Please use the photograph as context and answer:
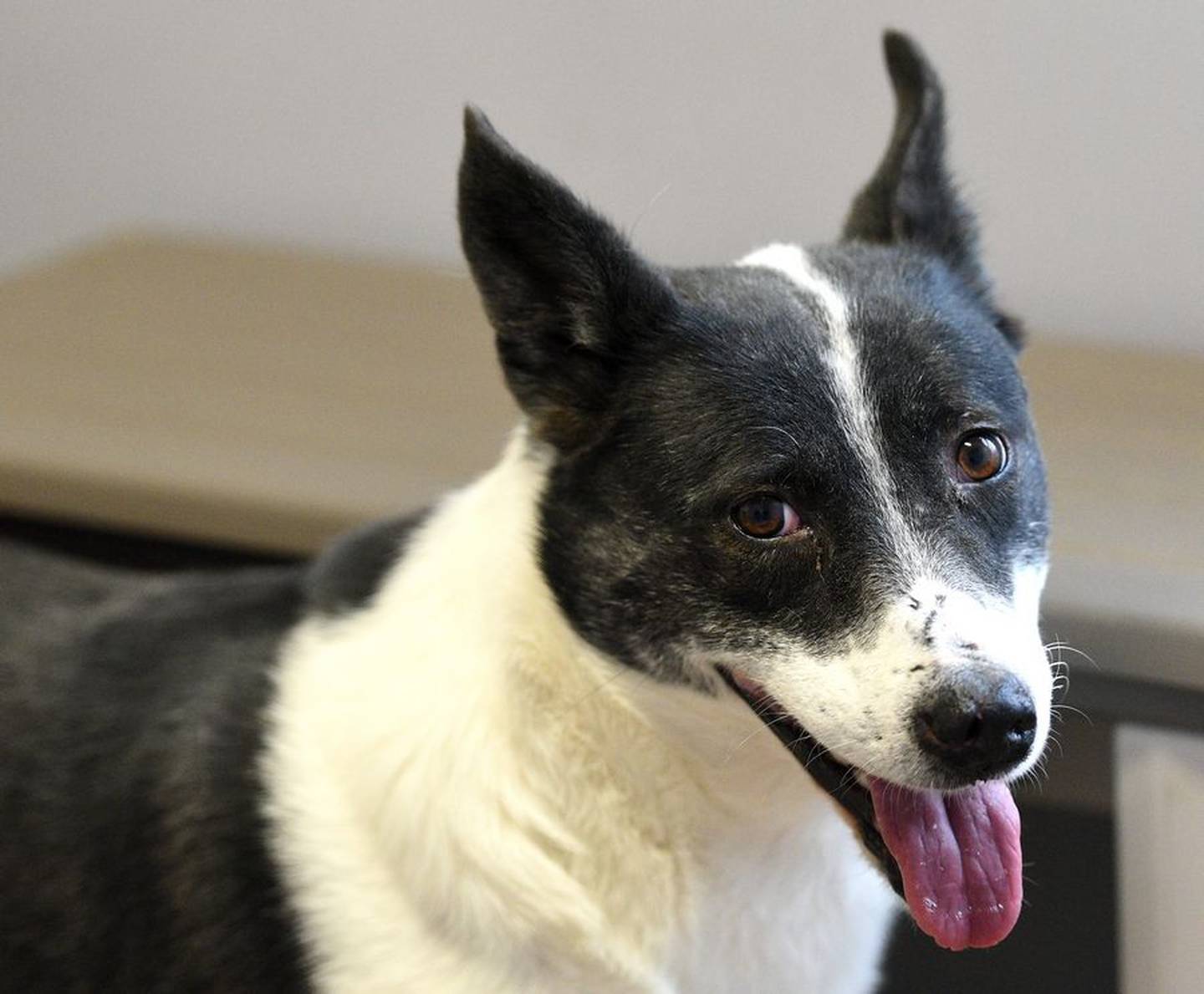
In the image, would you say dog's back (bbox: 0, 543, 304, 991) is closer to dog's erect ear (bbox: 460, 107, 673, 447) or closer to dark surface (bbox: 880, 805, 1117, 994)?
A: dog's erect ear (bbox: 460, 107, 673, 447)

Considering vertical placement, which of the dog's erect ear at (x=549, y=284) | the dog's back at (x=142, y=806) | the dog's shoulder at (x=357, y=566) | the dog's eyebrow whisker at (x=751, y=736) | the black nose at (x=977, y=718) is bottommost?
the dog's back at (x=142, y=806)

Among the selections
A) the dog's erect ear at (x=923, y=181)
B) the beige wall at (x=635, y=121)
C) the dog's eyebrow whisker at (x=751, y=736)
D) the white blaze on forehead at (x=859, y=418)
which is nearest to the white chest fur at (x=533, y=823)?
the dog's eyebrow whisker at (x=751, y=736)

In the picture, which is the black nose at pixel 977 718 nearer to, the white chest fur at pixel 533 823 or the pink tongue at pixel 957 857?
the pink tongue at pixel 957 857

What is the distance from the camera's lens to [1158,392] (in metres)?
1.84

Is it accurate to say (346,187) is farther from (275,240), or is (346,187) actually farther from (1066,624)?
(1066,624)

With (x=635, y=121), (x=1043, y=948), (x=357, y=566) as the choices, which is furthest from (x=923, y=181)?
(x=1043, y=948)

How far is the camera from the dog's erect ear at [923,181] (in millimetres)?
1265

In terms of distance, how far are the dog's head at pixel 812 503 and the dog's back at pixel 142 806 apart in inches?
15.7

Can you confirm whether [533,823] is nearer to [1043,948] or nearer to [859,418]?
[859,418]

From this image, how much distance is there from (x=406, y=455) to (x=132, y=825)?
2.33ft

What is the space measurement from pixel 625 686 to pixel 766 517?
0.20 meters

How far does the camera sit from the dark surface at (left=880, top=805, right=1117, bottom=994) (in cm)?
174

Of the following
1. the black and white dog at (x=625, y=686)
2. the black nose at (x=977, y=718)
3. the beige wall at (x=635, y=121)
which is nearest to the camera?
the black nose at (x=977, y=718)

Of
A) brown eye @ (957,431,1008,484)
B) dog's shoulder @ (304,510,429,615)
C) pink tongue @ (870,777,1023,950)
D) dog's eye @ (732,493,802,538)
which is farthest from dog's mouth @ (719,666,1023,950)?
dog's shoulder @ (304,510,429,615)
